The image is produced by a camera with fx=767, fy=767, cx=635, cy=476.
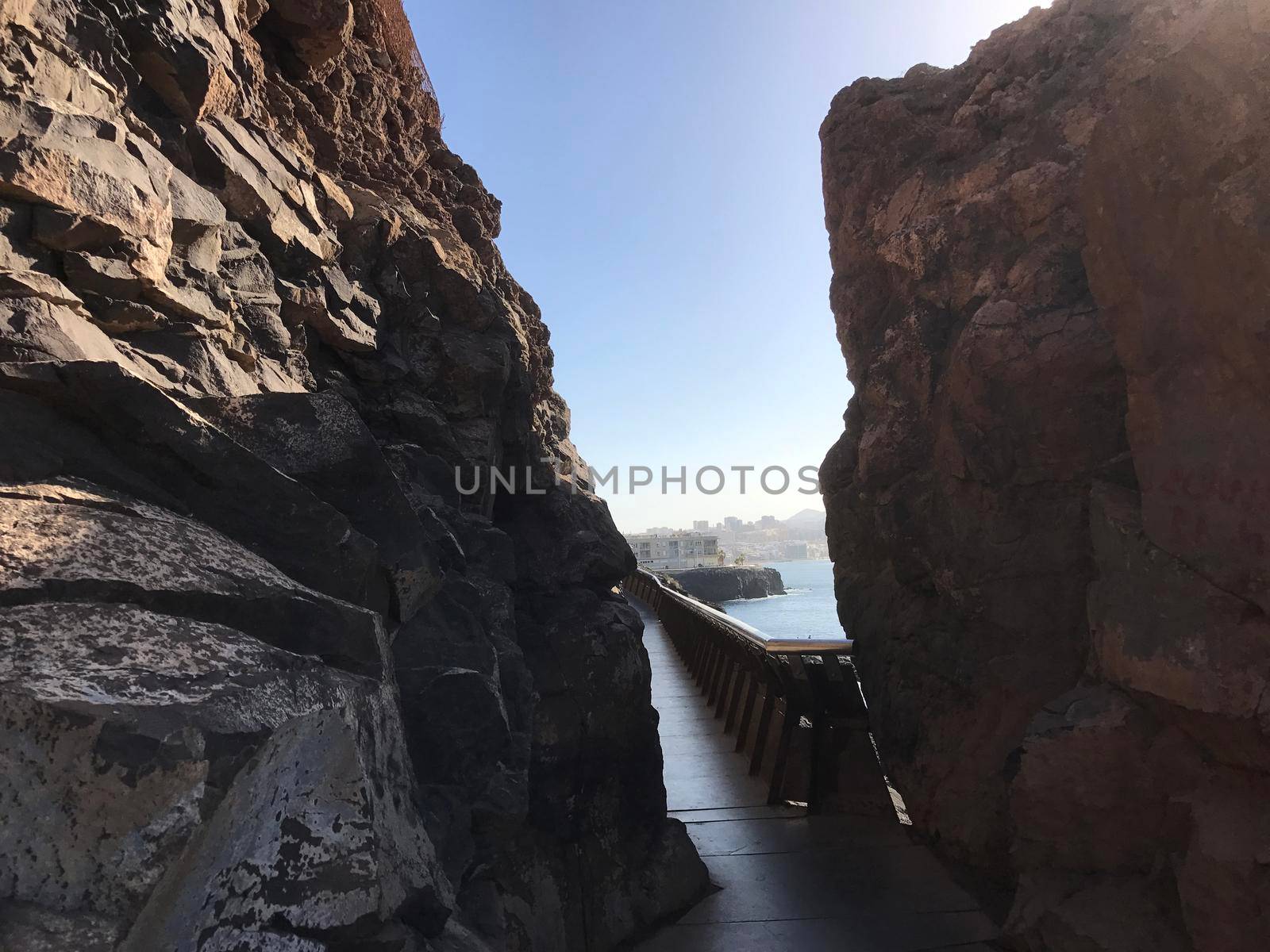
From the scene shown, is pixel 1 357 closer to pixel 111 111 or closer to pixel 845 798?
pixel 111 111

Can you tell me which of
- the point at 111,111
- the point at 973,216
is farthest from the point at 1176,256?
the point at 111,111

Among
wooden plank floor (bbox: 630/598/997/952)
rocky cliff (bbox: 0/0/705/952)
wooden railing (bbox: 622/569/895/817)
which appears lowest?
wooden plank floor (bbox: 630/598/997/952)

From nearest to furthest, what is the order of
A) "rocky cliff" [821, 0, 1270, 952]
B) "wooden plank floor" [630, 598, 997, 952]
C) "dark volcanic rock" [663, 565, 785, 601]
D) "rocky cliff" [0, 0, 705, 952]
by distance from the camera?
"rocky cliff" [0, 0, 705, 952], "rocky cliff" [821, 0, 1270, 952], "wooden plank floor" [630, 598, 997, 952], "dark volcanic rock" [663, 565, 785, 601]

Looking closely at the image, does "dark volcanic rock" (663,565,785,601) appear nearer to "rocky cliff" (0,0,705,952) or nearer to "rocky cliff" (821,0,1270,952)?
"rocky cliff" (821,0,1270,952)

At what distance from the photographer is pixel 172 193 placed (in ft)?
12.4

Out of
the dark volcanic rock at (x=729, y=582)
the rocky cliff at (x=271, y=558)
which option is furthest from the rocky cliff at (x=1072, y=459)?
the dark volcanic rock at (x=729, y=582)

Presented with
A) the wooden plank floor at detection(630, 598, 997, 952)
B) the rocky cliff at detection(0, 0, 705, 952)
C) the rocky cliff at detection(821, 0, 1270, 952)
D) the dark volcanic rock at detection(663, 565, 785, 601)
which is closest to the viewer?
the rocky cliff at detection(0, 0, 705, 952)

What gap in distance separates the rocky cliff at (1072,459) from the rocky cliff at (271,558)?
2253mm

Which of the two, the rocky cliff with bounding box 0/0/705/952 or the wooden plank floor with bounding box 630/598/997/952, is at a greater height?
the rocky cliff with bounding box 0/0/705/952

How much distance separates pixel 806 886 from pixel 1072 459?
3504 mm

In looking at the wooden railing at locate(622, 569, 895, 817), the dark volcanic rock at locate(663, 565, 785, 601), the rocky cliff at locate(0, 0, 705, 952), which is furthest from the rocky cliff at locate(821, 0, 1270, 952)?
the dark volcanic rock at locate(663, 565, 785, 601)

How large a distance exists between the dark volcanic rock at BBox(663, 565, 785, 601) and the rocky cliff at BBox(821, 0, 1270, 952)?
37377 mm

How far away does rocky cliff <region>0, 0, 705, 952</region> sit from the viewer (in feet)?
5.23

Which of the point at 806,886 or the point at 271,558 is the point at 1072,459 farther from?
the point at 271,558
